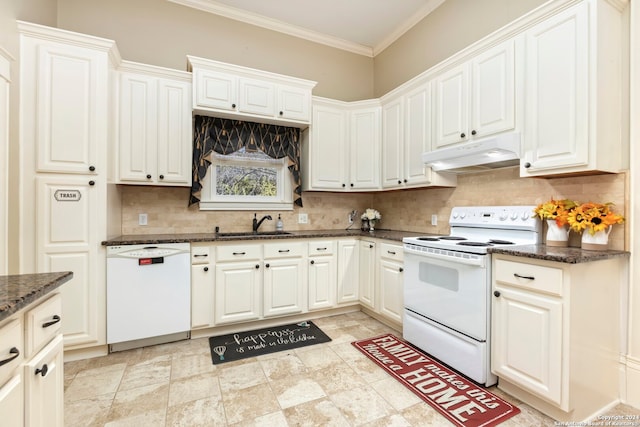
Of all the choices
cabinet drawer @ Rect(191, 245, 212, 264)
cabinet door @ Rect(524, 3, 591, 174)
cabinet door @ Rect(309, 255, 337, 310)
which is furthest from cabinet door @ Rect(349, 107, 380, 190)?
cabinet drawer @ Rect(191, 245, 212, 264)

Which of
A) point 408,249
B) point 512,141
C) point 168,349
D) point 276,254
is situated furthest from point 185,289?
point 512,141

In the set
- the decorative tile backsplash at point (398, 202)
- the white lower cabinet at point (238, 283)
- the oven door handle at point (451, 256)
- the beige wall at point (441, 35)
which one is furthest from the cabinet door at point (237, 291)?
the beige wall at point (441, 35)

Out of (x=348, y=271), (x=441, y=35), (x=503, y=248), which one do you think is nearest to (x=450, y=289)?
(x=503, y=248)

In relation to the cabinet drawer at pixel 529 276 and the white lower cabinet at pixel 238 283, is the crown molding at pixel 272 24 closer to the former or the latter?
the white lower cabinet at pixel 238 283

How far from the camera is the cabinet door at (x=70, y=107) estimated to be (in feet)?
7.20

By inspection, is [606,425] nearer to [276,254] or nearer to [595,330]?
[595,330]

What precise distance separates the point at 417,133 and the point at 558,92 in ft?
3.96

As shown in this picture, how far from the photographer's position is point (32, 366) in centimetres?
98

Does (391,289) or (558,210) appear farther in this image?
(391,289)

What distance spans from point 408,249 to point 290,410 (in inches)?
57.2

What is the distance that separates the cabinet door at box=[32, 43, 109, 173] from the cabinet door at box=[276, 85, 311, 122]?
58.4 inches

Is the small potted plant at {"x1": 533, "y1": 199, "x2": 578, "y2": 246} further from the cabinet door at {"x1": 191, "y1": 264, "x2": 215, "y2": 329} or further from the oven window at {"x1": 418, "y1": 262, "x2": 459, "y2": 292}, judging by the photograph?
the cabinet door at {"x1": 191, "y1": 264, "x2": 215, "y2": 329}

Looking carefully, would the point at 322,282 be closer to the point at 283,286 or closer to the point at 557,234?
the point at 283,286

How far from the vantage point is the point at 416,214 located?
3416 mm
